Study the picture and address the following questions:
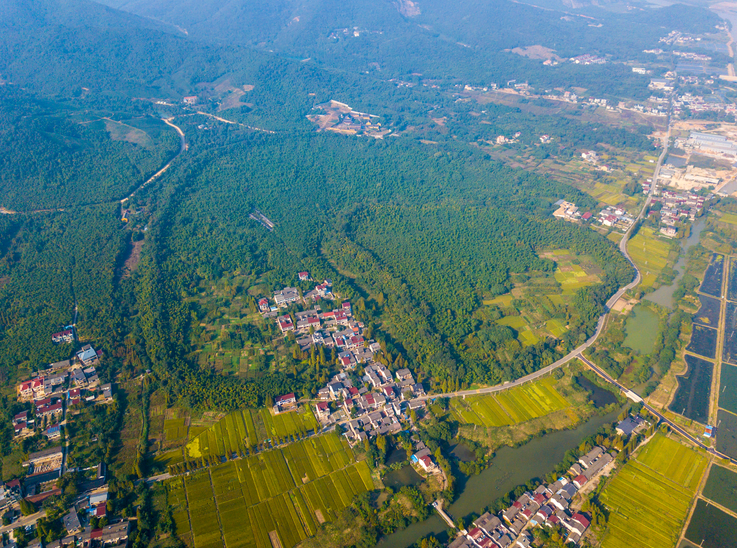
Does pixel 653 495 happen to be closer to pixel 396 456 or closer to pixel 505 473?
pixel 505 473

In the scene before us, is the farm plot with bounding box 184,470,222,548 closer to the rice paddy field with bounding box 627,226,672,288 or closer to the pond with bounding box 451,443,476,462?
the pond with bounding box 451,443,476,462

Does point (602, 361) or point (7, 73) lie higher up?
point (7, 73)

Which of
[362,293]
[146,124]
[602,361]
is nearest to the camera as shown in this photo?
[602,361]

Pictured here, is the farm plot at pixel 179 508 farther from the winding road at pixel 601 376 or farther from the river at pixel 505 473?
the winding road at pixel 601 376

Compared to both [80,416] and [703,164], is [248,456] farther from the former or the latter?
[703,164]

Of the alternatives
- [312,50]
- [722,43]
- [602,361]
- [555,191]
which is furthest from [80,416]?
[722,43]

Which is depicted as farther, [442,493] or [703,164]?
[703,164]

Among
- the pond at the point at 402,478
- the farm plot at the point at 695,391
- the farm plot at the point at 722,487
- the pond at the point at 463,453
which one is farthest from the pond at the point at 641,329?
the pond at the point at 402,478
